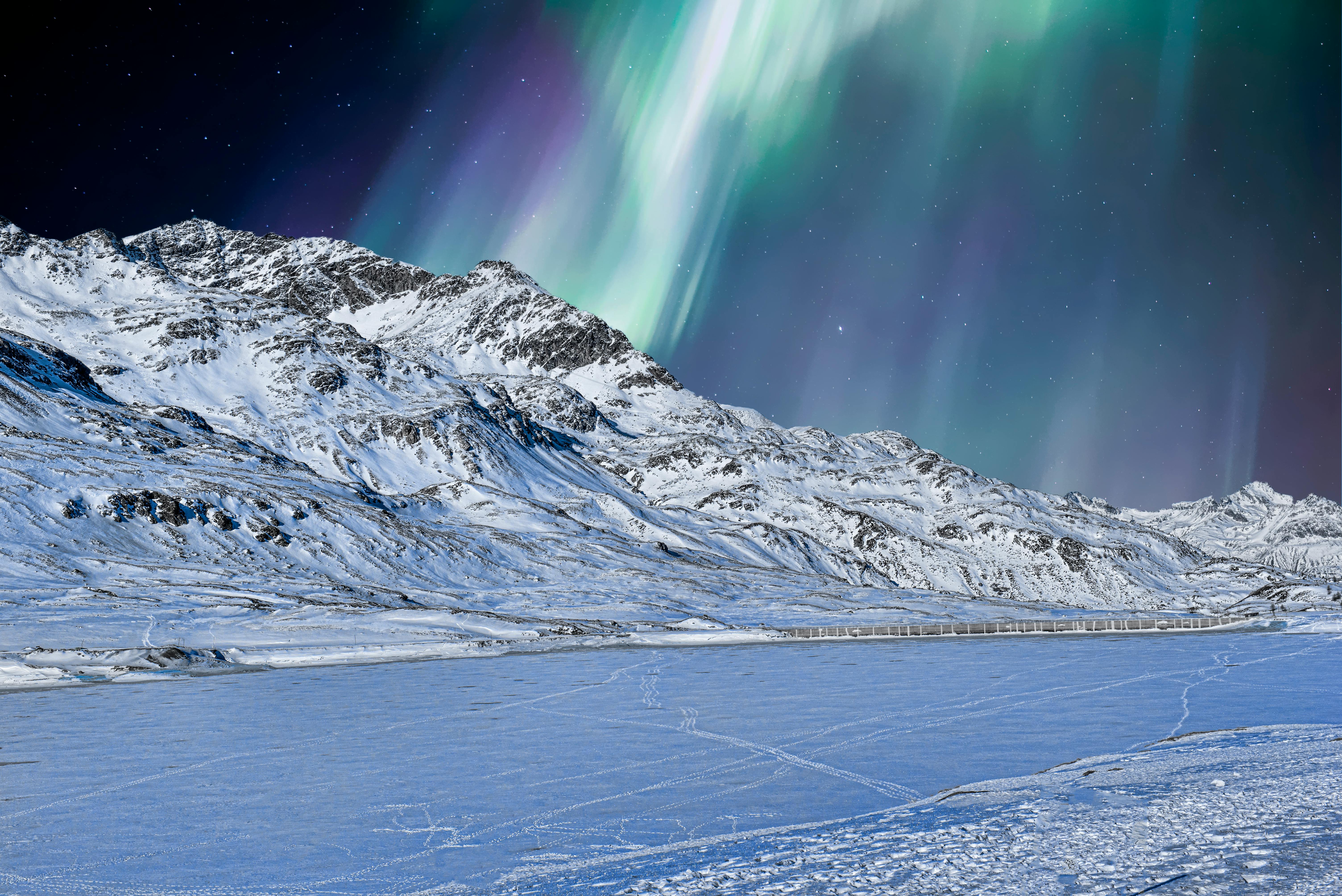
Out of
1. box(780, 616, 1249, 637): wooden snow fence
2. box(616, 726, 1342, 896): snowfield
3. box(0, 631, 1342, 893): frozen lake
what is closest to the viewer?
box(616, 726, 1342, 896): snowfield

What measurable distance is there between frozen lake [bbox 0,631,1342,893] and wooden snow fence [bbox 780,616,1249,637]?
49914 mm

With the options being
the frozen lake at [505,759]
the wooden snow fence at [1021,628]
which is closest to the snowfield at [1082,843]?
the frozen lake at [505,759]

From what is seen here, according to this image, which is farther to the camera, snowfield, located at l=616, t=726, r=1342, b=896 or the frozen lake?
the frozen lake

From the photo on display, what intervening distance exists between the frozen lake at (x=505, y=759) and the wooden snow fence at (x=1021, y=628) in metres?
49.9

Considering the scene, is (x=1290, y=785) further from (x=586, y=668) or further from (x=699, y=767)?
(x=586, y=668)

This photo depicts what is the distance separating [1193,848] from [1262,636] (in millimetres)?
81554

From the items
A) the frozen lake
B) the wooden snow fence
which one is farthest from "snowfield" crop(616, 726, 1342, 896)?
the wooden snow fence

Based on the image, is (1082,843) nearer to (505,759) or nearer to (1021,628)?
(505,759)

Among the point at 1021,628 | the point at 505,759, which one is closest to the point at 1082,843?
the point at 505,759

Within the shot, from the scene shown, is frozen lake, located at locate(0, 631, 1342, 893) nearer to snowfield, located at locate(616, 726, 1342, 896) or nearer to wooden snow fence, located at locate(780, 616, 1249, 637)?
snowfield, located at locate(616, 726, 1342, 896)

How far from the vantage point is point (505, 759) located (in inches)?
854

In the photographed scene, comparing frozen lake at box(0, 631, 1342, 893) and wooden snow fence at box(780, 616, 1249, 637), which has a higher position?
wooden snow fence at box(780, 616, 1249, 637)

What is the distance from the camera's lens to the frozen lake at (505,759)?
13352mm

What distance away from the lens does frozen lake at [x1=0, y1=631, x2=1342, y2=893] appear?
13352 mm
